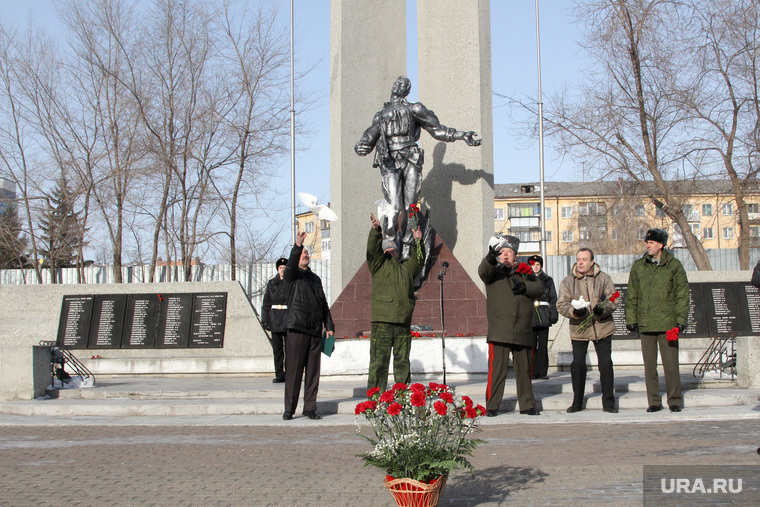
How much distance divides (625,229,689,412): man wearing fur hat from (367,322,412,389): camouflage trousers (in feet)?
8.15

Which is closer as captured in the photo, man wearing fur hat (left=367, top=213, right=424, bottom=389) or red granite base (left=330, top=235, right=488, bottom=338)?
man wearing fur hat (left=367, top=213, right=424, bottom=389)

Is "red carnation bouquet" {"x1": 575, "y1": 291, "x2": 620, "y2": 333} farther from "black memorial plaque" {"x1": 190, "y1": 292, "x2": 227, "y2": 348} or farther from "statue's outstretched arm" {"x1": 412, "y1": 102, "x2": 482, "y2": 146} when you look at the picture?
"black memorial plaque" {"x1": 190, "y1": 292, "x2": 227, "y2": 348}

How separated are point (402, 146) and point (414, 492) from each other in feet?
34.5

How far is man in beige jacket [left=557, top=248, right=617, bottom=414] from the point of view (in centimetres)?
823

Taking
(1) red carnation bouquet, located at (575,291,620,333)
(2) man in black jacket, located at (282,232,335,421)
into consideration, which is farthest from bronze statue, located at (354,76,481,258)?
(1) red carnation bouquet, located at (575,291,620,333)

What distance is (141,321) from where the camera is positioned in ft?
49.4

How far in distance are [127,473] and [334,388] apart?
4.98m

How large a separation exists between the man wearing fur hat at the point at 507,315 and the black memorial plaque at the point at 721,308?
7.56m

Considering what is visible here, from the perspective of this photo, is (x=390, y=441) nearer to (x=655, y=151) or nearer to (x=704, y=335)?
(x=704, y=335)

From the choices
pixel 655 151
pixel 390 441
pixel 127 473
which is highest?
pixel 655 151

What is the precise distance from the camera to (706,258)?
71.1 ft

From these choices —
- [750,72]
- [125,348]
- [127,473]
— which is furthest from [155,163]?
[127,473]

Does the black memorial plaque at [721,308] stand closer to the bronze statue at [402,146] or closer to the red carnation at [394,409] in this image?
the bronze statue at [402,146]

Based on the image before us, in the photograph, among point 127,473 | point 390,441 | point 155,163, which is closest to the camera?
point 390,441
